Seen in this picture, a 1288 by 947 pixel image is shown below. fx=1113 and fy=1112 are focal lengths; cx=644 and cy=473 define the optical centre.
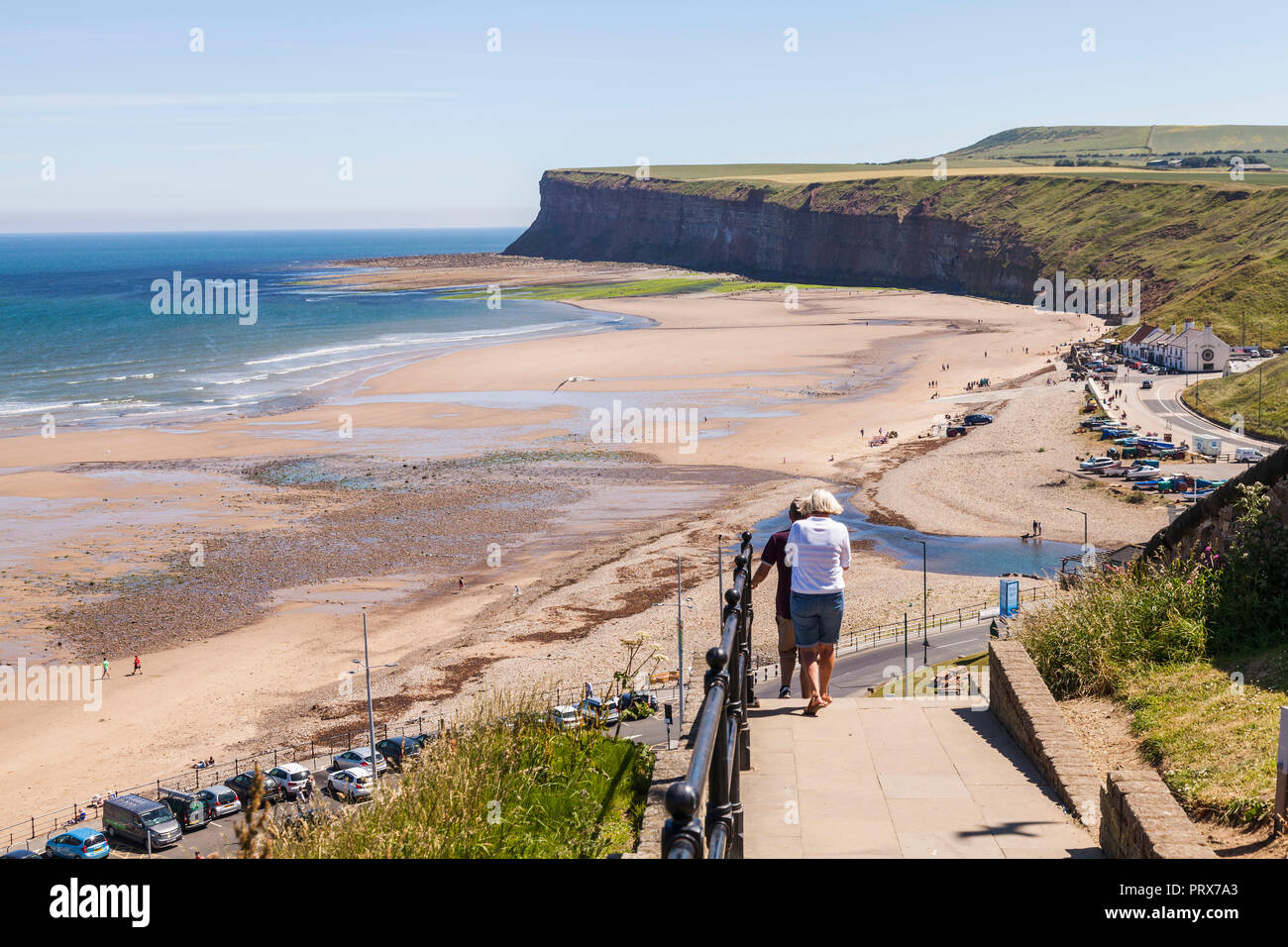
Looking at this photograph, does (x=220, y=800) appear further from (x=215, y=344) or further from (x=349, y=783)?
(x=215, y=344)

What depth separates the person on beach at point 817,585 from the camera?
802cm

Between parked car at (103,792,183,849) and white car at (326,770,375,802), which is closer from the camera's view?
parked car at (103,792,183,849)

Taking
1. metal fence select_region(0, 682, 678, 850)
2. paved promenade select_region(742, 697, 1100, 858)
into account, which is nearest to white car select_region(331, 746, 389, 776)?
metal fence select_region(0, 682, 678, 850)

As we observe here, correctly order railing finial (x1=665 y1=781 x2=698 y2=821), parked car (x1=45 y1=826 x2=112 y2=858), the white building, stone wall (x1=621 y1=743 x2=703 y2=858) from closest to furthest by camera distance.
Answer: railing finial (x1=665 y1=781 x2=698 y2=821)
stone wall (x1=621 y1=743 x2=703 y2=858)
parked car (x1=45 y1=826 x2=112 y2=858)
the white building

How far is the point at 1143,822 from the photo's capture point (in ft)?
17.2

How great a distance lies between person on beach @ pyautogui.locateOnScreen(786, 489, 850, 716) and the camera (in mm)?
8023

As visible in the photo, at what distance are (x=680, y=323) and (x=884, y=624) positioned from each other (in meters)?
86.6

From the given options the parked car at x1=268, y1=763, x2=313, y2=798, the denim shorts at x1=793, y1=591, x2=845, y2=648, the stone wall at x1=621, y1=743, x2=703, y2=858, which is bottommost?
the parked car at x1=268, y1=763, x2=313, y2=798

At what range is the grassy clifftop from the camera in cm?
8600

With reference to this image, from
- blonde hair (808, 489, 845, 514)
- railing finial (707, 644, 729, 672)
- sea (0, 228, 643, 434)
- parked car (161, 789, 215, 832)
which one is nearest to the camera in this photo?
railing finial (707, 644, 729, 672)

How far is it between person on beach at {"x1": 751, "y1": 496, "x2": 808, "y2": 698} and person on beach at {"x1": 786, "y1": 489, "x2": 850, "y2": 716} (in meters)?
0.12

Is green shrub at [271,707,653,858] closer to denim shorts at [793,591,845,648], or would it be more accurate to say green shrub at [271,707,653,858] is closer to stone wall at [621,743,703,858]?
stone wall at [621,743,703,858]

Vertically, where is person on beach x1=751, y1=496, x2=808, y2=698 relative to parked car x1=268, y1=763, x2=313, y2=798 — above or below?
above
